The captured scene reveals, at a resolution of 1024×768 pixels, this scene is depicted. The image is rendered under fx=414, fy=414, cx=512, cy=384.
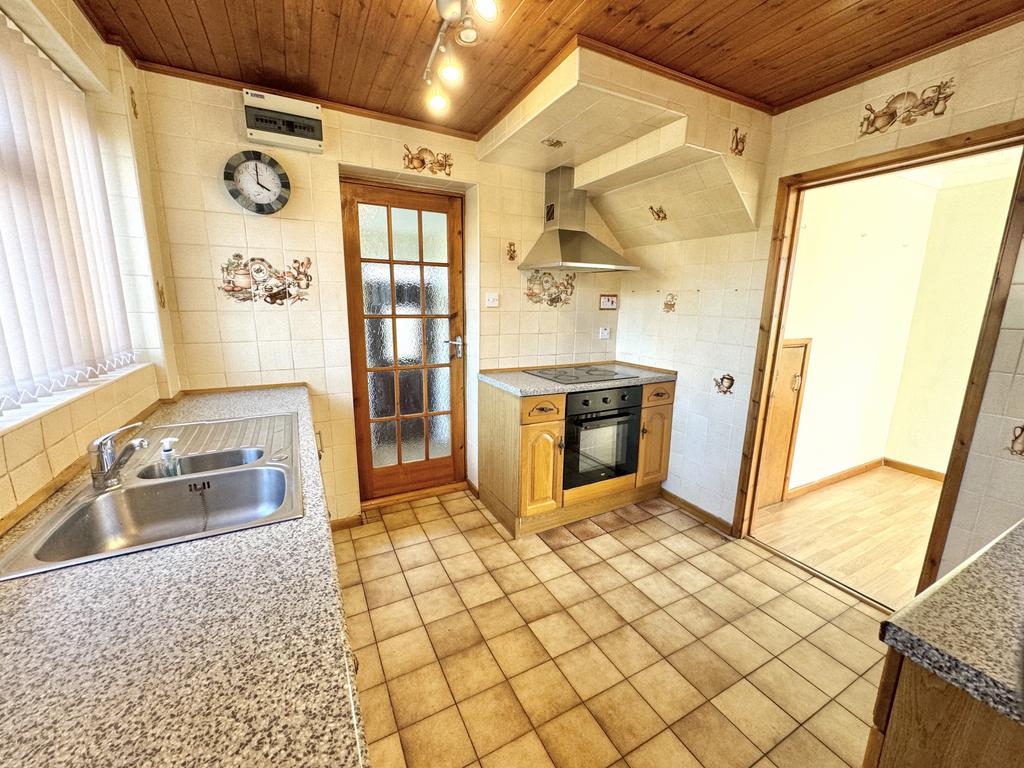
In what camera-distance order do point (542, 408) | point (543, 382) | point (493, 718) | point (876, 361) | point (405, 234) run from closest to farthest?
point (493, 718) < point (542, 408) < point (543, 382) < point (405, 234) < point (876, 361)

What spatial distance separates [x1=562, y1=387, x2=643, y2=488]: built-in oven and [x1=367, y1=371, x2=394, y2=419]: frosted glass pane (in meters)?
1.14

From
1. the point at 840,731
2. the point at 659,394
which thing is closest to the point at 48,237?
the point at 659,394

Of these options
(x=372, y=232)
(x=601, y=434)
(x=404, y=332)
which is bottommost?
(x=601, y=434)

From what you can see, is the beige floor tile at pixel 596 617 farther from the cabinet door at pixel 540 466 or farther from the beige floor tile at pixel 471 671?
the cabinet door at pixel 540 466

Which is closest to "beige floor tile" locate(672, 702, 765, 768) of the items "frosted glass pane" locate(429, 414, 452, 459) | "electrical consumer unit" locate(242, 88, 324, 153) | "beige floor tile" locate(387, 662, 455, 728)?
"beige floor tile" locate(387, 662, 455, 728)

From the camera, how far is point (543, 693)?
1459mm

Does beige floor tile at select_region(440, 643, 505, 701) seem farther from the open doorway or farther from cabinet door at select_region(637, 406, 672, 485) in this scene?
the open doorway

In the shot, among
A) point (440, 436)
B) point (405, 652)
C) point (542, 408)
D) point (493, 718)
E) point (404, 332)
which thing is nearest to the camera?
point (493, 718)

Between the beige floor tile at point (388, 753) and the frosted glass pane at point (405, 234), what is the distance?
226cm

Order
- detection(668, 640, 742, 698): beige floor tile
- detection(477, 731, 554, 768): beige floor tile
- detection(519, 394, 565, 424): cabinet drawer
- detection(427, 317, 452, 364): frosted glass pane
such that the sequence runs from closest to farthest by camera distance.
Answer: detection(477, 731, 554, 768): beige floor tile < detection(668, 640, 742, 698): beige floor tile < detection(519, 394, 565, 424): cabinet drawer < detection(427, 317, 452, 364): frosted glass pane

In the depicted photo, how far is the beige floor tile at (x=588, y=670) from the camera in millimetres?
1481

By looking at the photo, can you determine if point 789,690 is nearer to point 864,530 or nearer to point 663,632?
point 663,632

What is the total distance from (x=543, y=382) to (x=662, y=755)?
165 centimetres

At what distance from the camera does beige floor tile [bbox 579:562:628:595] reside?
6.55 feet
